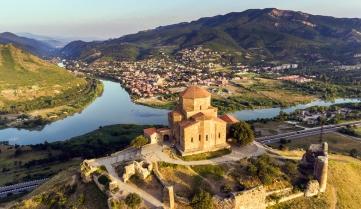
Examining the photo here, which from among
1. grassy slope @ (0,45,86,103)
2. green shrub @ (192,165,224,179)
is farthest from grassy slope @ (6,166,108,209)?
grassy slope @ (0,45,86,103)

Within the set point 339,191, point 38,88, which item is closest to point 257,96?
point 38,88

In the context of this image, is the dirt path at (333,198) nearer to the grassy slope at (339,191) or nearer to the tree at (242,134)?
the grassy slope at (339,191)

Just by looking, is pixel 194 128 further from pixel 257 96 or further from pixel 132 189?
pixel 257 96

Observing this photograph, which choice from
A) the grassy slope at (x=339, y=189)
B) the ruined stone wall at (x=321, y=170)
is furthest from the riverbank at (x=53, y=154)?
the ruined stone wall at (x=321, y=170)

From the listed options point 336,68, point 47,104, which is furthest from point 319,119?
point 336,68

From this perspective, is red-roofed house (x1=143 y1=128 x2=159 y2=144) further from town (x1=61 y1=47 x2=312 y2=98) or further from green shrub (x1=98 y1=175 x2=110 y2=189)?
town (x1=61 y1=47 x2=312 y2=98)
